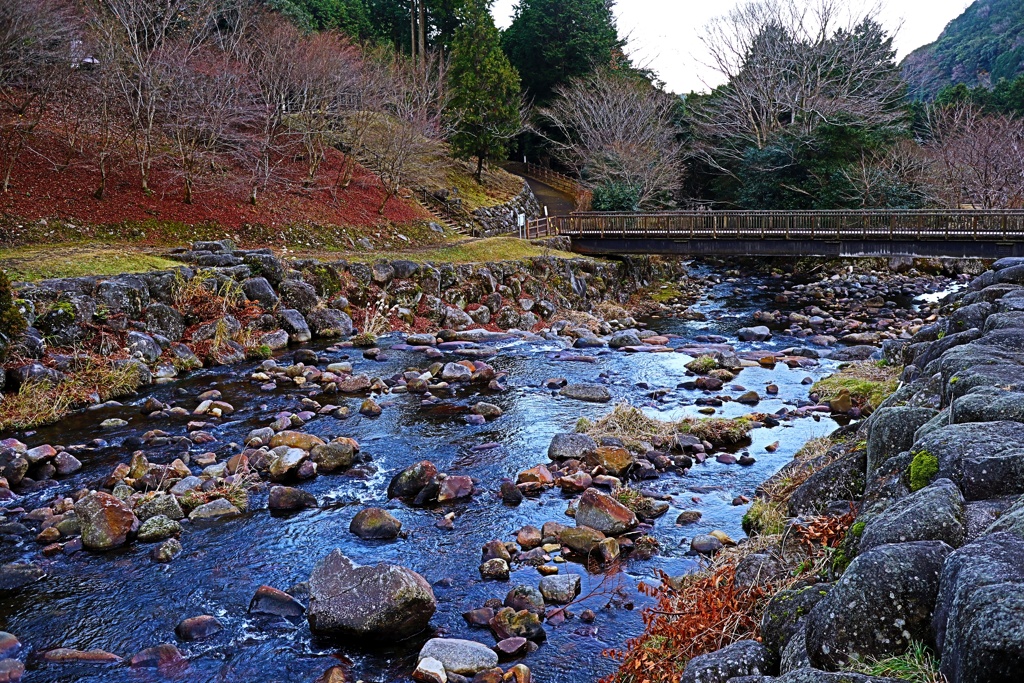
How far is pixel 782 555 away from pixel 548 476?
176 inches

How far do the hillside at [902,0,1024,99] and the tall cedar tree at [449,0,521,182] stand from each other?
47.7 meters

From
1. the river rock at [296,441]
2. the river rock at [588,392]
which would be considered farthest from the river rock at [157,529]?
the river rock at [588,392]

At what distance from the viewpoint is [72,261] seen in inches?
715

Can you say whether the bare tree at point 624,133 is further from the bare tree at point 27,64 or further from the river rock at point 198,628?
the river rock at point 198,628

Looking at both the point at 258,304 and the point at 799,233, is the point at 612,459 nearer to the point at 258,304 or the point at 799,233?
the point at 258,304

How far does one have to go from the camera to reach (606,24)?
53.3m

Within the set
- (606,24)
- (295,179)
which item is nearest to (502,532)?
(295,179)

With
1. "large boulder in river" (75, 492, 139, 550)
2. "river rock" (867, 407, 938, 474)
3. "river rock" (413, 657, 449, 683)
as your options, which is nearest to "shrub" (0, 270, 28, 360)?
"large boulder in river" (75, 492, 139, 550)

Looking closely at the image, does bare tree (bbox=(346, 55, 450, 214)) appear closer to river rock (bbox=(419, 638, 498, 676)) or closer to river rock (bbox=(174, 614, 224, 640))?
river rock (bbox=(174, 614, 224, 640))

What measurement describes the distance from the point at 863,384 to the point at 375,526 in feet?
32.3

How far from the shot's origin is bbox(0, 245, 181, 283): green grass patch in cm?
1670

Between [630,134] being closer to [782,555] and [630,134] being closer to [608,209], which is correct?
[608,209]

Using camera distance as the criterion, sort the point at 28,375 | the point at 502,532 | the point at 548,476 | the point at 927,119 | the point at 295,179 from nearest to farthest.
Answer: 1. the point at 502,532
2. the point at 548,476
3. the point at 28,375
4. the point at 295,179
5. the point at 927,119

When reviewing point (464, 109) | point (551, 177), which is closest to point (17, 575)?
point (464, 109)
